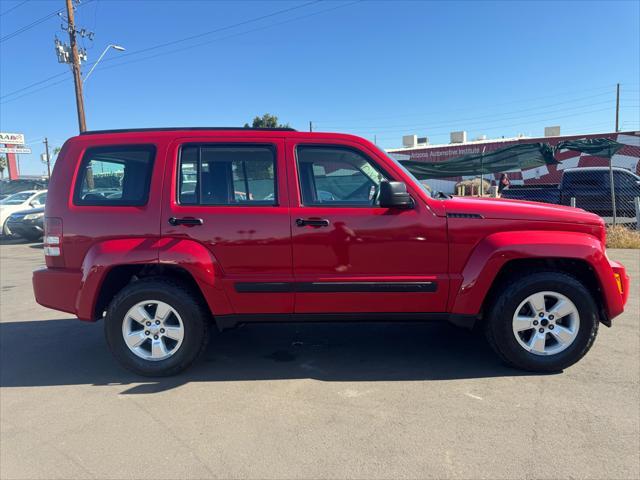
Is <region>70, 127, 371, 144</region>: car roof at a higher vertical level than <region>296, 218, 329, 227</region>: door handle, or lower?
higher

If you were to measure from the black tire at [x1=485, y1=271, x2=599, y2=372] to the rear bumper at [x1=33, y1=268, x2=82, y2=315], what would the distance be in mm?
3515

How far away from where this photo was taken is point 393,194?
341 cm

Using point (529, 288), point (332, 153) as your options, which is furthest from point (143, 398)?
point (529, 288)

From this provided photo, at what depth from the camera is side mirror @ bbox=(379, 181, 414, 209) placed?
3.41m

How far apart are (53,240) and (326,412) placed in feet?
8.85

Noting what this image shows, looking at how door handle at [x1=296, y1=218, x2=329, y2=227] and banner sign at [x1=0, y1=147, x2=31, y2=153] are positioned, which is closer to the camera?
door handle at [x1=296, y1=218, x2=329, y2=227]

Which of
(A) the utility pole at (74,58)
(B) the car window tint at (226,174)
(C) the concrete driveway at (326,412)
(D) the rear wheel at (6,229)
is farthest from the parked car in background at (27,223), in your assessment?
(B) the car window tint at (226,174)

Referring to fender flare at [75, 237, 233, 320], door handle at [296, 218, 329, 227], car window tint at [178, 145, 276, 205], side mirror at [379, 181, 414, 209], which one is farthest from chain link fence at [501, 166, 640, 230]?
fender flare at [75, 237, 233, 320]

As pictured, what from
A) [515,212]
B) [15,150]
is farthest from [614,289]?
[15,150]

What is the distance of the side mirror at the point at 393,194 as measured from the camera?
3.41 m

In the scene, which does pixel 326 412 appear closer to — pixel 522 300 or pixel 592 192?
pixel 522 300

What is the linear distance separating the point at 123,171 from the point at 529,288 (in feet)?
11.9

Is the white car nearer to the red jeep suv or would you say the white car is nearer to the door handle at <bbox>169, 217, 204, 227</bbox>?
the red jeep suv

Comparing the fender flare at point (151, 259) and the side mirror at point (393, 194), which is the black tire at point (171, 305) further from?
the side mirror at point (393, 194)
